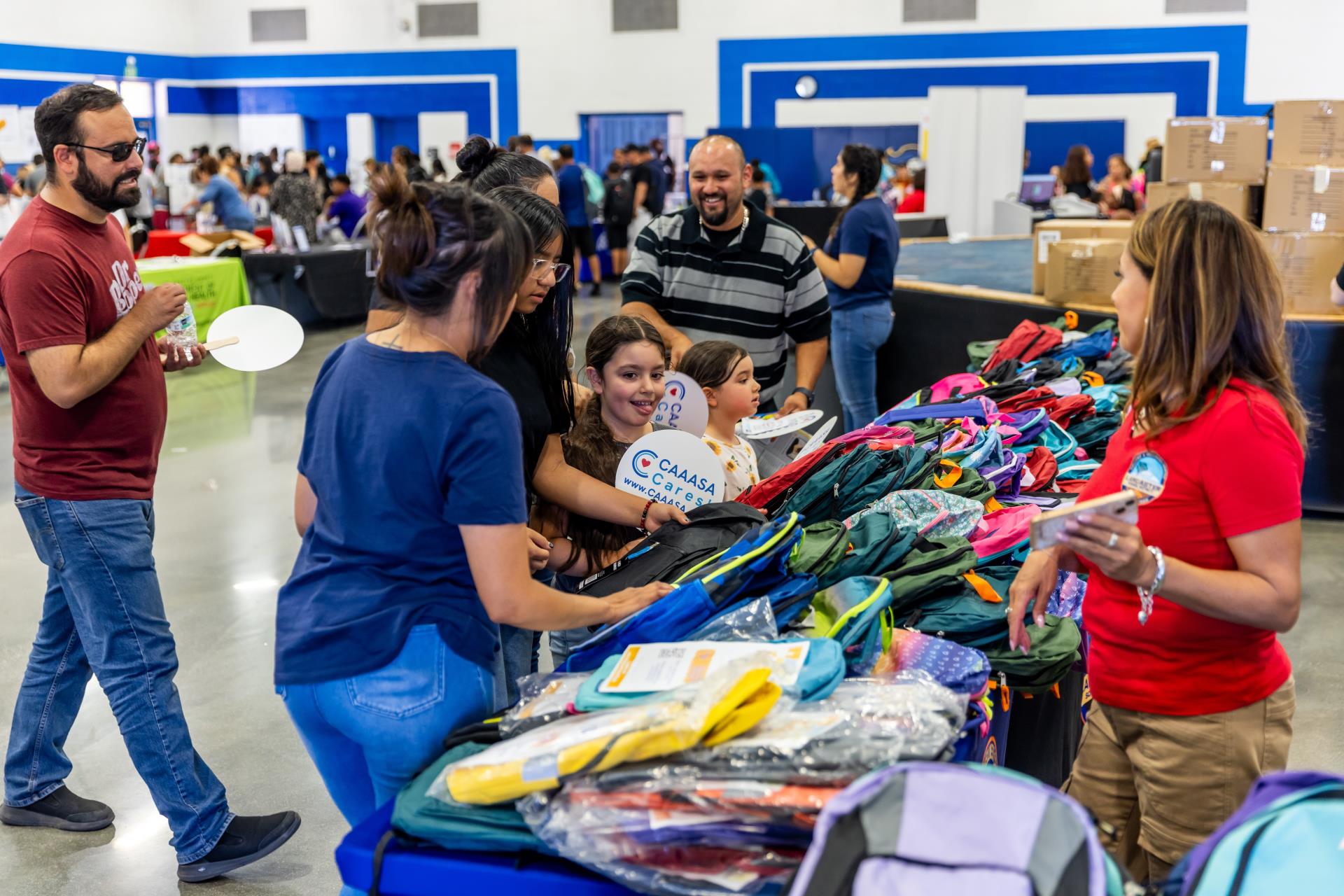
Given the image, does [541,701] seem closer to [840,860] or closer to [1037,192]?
[840,860]

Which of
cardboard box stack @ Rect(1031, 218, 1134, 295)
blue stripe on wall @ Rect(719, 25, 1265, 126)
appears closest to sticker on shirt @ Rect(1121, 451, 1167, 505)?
cardboard box stack @ Rect(1031, 218, 1134, 295)

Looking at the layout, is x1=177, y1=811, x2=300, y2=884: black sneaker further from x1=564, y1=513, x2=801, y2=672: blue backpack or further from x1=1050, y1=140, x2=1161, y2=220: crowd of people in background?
x1=1050, y1=140, x2=1161, y2=220: crowd of people in background

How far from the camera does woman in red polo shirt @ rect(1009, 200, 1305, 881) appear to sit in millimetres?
1522

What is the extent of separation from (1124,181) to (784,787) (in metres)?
13.0

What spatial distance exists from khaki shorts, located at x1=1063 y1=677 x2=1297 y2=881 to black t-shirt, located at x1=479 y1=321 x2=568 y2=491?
103cm

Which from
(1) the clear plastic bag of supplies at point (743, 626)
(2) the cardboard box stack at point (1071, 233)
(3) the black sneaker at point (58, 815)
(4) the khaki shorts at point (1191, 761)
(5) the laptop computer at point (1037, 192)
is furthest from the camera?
(5) the laptop computer at point (1037, 192)

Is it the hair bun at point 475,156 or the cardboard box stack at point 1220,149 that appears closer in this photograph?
the hair bun at point 475,156

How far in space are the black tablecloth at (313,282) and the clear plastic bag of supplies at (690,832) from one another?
9.87 metres

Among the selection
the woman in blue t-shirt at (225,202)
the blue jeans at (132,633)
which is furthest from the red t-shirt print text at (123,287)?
the woman in blue t-shirt at (225,202)

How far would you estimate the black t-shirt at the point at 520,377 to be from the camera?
2.14m

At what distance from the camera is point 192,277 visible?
374 inches

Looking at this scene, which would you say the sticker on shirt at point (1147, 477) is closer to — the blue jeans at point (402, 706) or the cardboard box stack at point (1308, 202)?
the blue jeans at point (402, 706)

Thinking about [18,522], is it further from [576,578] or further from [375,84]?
[375,84]

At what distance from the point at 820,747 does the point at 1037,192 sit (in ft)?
40.5
